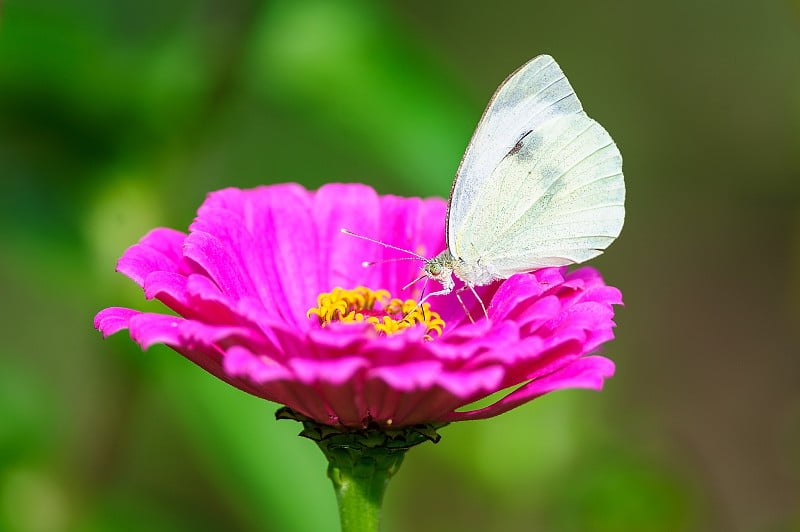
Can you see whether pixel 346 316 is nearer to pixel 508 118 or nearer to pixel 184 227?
pixel 508 118

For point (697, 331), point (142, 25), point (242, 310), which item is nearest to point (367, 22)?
point (142, 25)

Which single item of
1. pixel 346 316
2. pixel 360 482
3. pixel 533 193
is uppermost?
pixel 533 193

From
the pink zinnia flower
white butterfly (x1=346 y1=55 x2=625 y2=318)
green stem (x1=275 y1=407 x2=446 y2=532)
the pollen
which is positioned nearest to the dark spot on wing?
white butterfly (x1=346 y1=55 x2=625 y2=318)

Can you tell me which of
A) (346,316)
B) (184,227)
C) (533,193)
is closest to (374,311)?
(346,316)

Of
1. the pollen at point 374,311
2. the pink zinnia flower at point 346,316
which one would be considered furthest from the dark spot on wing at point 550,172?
the pollen at point 374,311

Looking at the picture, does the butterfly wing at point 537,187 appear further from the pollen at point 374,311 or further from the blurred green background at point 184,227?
the blurred green background at point 184,227
